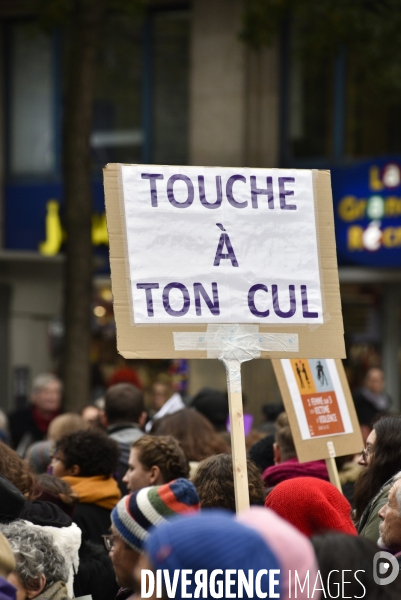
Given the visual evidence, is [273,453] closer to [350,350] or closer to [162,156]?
[350,350]

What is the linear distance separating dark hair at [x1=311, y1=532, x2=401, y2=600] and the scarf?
241 cm

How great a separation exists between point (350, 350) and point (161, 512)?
11016 mm

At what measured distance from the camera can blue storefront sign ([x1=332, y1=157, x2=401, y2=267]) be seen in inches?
481

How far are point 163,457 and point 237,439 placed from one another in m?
0.89

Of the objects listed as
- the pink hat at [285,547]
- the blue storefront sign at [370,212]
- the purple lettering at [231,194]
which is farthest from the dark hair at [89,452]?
the blue storefront sign at [370,212]

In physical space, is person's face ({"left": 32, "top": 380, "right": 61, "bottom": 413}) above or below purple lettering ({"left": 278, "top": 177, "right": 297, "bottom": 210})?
below

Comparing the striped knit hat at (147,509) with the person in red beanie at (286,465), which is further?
the person in red beanie at (286,465)

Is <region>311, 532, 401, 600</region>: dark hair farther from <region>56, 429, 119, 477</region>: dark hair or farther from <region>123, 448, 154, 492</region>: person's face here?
<region>56, 429, 119, 477</region>: dark hair

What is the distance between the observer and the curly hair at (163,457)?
4184mm

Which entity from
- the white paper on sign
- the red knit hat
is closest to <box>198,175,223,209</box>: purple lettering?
the white paper on sign

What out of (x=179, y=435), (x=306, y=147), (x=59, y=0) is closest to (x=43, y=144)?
(x=306, y=147)

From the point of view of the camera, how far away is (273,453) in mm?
5371

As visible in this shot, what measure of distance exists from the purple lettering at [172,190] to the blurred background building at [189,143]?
8780mm

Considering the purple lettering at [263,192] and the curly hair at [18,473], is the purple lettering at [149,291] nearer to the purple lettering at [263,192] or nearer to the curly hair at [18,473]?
the purple lettering at [263,192]
